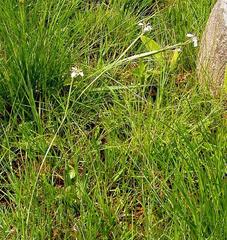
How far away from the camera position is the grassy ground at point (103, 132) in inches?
70.0

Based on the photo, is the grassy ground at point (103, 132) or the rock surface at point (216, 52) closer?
the grassy ground at point (103, 132)

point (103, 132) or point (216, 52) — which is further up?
point (216, 52)

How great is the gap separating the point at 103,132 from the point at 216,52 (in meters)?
0.56

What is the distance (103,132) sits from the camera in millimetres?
2221

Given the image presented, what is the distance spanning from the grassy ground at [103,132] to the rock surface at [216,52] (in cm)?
8

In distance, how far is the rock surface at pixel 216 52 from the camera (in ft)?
7.63

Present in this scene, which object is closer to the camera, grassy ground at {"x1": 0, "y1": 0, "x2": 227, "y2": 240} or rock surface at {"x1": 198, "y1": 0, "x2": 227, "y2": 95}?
grassy ground at {"x1": 0, "y1": 0, "x2": 227, "y2": 240}

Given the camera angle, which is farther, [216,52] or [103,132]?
[216,52]

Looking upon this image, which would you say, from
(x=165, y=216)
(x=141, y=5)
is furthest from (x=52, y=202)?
(x=141, y=5)

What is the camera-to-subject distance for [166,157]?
197cm

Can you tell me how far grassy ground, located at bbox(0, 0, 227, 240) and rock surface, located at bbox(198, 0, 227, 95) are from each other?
0.26ft

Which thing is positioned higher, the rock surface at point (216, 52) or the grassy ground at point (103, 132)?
the rock surface at point (216, 52)

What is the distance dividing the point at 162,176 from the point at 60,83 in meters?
0.64

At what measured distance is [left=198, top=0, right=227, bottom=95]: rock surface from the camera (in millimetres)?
2324
